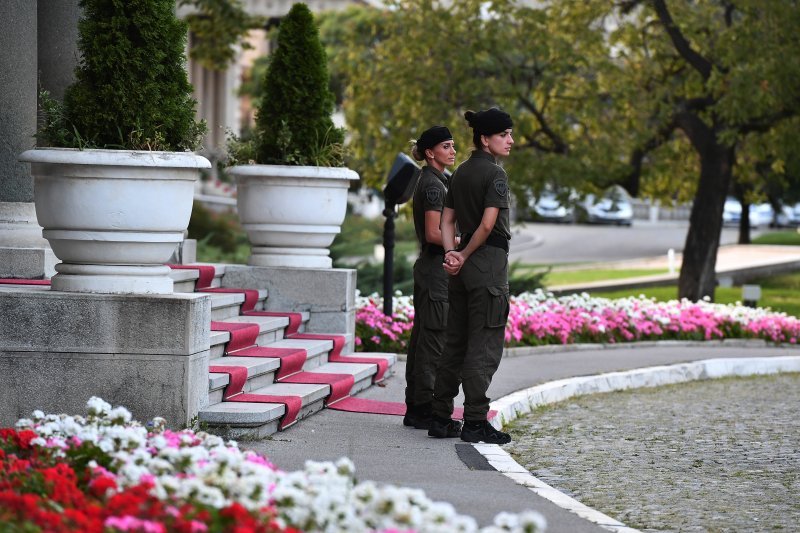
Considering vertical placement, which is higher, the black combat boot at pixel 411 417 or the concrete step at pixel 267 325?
the concrete step at pixel 267 325

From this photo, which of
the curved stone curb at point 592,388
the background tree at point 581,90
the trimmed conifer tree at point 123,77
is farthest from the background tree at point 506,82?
the trimmed conifer tree at point 123,77

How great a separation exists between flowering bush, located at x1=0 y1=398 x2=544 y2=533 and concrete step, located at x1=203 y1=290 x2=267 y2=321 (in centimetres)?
464

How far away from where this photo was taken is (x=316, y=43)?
41.2ft

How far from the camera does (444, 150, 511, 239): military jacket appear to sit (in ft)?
29.0

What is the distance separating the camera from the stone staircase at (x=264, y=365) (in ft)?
28.7

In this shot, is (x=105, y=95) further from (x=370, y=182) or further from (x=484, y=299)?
(x=370, y=182)

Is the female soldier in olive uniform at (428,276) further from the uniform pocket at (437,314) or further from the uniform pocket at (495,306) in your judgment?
the uniform pocket at (495,306)

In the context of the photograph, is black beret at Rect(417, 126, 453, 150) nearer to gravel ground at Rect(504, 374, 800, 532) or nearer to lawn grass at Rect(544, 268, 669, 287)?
gravel ground at Rect(504, 374, 800, 532)

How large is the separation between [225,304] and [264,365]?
1460 millimetres

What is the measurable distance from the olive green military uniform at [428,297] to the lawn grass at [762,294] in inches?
608

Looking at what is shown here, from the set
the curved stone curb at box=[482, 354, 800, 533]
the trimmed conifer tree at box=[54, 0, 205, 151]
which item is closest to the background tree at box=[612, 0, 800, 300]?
the curved stone curb at box=[482, 354, 800, 533]

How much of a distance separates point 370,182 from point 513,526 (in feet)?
66.7

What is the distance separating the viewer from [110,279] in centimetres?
831

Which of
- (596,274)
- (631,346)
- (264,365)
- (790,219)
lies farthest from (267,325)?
(790,219)
